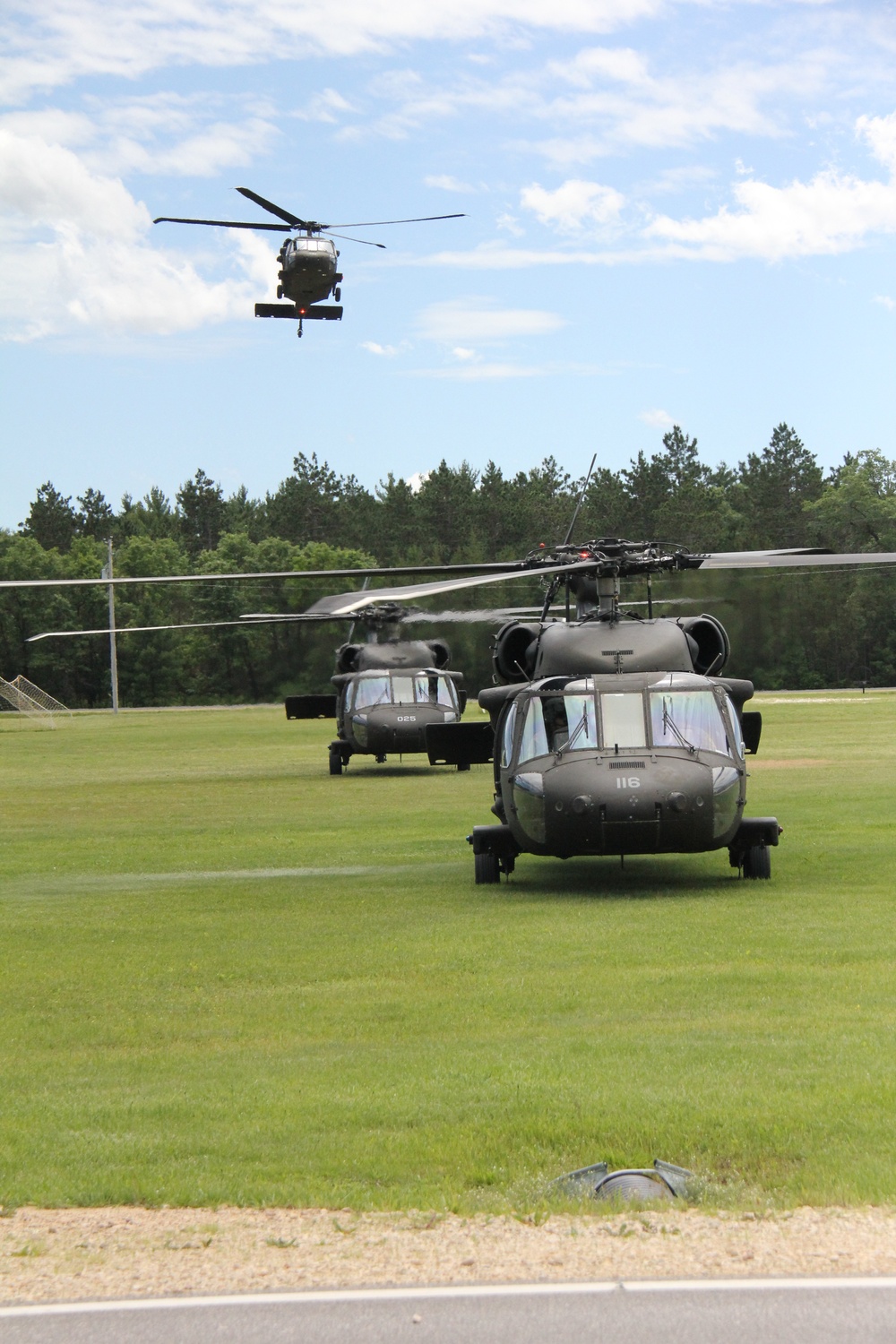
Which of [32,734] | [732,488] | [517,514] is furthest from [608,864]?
[732,488]

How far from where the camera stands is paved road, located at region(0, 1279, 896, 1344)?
4.72 m

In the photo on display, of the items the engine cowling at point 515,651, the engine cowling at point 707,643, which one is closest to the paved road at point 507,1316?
the engine cowling at point 707,643

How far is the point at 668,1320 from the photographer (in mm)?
4805

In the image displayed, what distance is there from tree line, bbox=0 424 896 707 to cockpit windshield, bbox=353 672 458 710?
33.7 m

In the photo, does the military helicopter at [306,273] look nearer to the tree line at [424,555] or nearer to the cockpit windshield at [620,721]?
the cockpit windshield at [620,721]

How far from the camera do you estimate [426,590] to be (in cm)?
2489

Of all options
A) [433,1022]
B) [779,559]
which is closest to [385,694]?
[779,559]

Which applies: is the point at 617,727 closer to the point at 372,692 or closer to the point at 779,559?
the point at 779,559

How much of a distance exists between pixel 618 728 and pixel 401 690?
733 inches

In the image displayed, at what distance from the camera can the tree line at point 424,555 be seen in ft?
270

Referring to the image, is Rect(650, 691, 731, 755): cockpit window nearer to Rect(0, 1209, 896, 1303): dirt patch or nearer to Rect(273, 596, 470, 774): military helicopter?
Rect(0, 1209, 896, 1303): dirt patch

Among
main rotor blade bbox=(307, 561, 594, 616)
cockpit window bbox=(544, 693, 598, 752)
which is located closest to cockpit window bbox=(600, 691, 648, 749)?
cockpit window bbox=(544, 693, 598, 752)

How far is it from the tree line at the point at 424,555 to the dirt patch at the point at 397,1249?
6037cm

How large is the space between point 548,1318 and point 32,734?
54.1m
